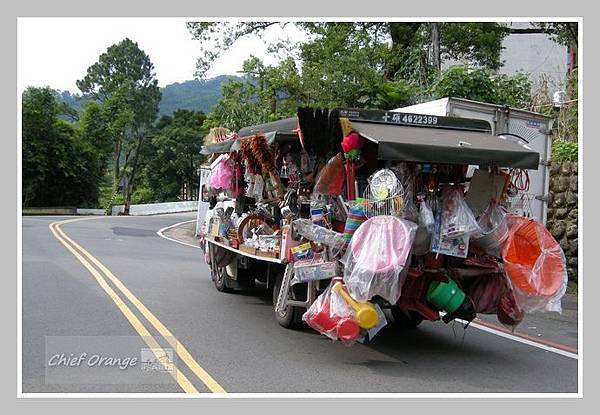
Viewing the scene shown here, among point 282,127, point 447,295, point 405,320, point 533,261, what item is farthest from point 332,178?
point 405,320

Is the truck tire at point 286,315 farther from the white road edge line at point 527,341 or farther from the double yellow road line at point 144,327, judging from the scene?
the white road edge line at point 527,341

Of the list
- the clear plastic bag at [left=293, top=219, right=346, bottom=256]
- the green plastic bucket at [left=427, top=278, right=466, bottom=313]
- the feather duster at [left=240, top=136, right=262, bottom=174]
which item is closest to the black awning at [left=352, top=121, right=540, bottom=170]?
the clear plastic bag at [left=293, top=219, right=346, bottom=256]

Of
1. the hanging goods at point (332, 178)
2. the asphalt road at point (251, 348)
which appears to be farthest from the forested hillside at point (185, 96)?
the hanging goods at point (332, 178)

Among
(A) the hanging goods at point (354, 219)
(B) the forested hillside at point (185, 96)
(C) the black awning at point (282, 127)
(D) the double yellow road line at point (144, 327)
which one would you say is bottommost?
(D) the double yellow road line at point (144, 327)

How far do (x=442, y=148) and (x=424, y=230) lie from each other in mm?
801

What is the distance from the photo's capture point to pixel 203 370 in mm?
5973

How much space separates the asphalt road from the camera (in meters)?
5.68

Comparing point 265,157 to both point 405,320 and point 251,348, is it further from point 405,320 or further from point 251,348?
point 405,320

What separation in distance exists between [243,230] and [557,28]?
1664 cm

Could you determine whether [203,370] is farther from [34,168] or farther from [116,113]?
[116,113]

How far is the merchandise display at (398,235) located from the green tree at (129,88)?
49904 millimetres

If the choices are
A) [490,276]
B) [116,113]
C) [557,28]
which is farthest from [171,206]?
[490,276]

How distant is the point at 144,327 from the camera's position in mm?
Answer: 7656

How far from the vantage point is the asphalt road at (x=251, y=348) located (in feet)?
18.6
